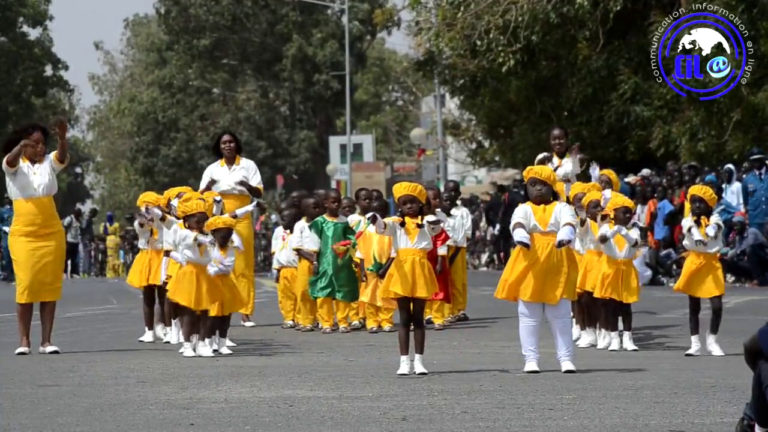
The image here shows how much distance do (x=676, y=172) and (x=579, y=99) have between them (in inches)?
286

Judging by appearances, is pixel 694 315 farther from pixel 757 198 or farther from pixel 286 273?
pixel 757 198

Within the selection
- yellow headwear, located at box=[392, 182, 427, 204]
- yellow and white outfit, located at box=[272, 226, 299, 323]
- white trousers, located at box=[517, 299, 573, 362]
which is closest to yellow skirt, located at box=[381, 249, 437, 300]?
yellow headwear, located at box=[392, 182, 427, 204]

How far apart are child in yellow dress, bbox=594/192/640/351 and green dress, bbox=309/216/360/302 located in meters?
4.17

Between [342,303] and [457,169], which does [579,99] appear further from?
[457,169]

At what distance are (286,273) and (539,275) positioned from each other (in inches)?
305

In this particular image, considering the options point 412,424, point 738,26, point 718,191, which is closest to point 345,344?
point 412,424

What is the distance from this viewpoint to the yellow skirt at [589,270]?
56.4 feet

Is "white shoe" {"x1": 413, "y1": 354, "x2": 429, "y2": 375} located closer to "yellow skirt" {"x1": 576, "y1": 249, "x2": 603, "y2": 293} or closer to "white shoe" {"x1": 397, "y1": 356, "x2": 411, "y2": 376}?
"white shoe" {"x1": 397, "y1": 356, "x2": 411, "y2": 376}

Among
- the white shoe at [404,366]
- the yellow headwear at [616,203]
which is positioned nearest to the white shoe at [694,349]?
the yellow headwear at [616,203]

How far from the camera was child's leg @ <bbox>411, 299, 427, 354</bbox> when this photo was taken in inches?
559

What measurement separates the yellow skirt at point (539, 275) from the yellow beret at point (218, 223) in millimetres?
3394

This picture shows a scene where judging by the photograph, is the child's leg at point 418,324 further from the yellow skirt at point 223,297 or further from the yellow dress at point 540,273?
the yellow skirt at point 223,297

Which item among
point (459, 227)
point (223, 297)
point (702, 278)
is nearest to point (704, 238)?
point (702, 278)

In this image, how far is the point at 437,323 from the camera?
67.4ft
